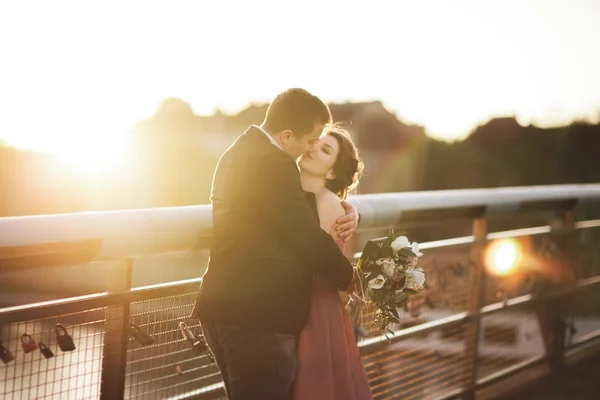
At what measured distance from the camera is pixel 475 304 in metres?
5.11

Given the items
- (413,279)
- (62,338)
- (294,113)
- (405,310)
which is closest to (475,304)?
(405,310)

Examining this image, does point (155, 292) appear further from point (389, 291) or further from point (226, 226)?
point (389, 291)

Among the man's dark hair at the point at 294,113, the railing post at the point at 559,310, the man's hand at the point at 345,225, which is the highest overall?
the man's dark hair at the point at 294,113

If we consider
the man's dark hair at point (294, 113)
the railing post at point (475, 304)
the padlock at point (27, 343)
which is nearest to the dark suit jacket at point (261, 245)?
A: the man's dark hair at point (294, 113)

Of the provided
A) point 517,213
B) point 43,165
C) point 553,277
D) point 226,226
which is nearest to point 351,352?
point 226,226

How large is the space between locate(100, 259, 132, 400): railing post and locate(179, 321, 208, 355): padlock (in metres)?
0.27

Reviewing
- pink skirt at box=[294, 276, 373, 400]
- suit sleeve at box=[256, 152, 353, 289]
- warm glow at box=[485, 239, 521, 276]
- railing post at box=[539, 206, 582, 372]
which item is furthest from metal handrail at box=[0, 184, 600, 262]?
railing post at box=[539, 206, 582, 372]

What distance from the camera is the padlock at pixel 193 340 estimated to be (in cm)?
299

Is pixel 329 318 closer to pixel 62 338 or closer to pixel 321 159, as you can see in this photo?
pixel 321 159

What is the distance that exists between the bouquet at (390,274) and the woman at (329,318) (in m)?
0.15

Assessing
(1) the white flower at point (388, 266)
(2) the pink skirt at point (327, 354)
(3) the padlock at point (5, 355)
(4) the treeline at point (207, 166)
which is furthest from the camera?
(4) the treeline at point (207, 166)

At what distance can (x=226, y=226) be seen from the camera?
8.71 ft

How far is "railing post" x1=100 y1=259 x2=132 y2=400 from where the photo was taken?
2736 millimetres

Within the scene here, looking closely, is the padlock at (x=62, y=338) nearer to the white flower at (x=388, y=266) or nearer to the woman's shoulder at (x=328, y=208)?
the woman's shoulder at (x=328, y=208)
